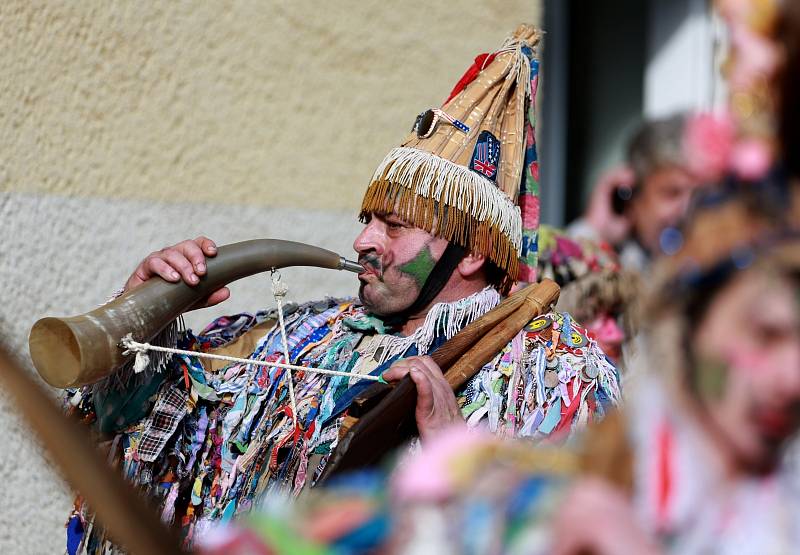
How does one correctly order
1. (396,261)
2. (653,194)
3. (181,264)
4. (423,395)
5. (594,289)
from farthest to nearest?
(594,289) < (396,261) < (181,264) < (423,395) < (653,194)

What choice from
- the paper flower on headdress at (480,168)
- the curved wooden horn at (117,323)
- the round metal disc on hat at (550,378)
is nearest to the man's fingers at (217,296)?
the curved wooden horn at (117,323)

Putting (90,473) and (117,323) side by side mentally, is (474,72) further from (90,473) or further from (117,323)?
(90,473)

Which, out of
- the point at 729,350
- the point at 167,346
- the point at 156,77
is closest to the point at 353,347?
the point at 167,346

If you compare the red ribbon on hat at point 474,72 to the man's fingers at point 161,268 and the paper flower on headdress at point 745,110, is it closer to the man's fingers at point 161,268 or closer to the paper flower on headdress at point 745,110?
the man's fingers at point 161,268

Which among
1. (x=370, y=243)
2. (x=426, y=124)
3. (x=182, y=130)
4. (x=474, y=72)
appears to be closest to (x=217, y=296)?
(x=370, y=243)

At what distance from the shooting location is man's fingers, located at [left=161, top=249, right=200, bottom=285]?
2.50 meters

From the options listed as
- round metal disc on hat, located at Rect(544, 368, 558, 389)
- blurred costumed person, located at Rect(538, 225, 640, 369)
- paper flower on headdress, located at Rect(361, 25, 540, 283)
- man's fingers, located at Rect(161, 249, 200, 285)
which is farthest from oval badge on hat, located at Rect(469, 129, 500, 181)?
blurred costumed person, located at Rect(538, 225, 640, 369)

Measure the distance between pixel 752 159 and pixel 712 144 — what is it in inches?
1.8

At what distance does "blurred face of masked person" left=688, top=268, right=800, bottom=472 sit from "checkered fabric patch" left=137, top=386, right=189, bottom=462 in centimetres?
173

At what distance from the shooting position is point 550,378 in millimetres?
2529

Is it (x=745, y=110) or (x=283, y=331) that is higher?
(x=745, y=110)

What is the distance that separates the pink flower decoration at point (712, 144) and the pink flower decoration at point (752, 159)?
11 mm

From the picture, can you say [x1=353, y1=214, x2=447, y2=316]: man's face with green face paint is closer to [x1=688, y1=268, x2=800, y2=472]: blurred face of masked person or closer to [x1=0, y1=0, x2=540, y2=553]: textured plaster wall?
A: [x1=0, y1=0, x2=540, y2=553]: textured plaster wall

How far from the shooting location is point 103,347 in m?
2.32
